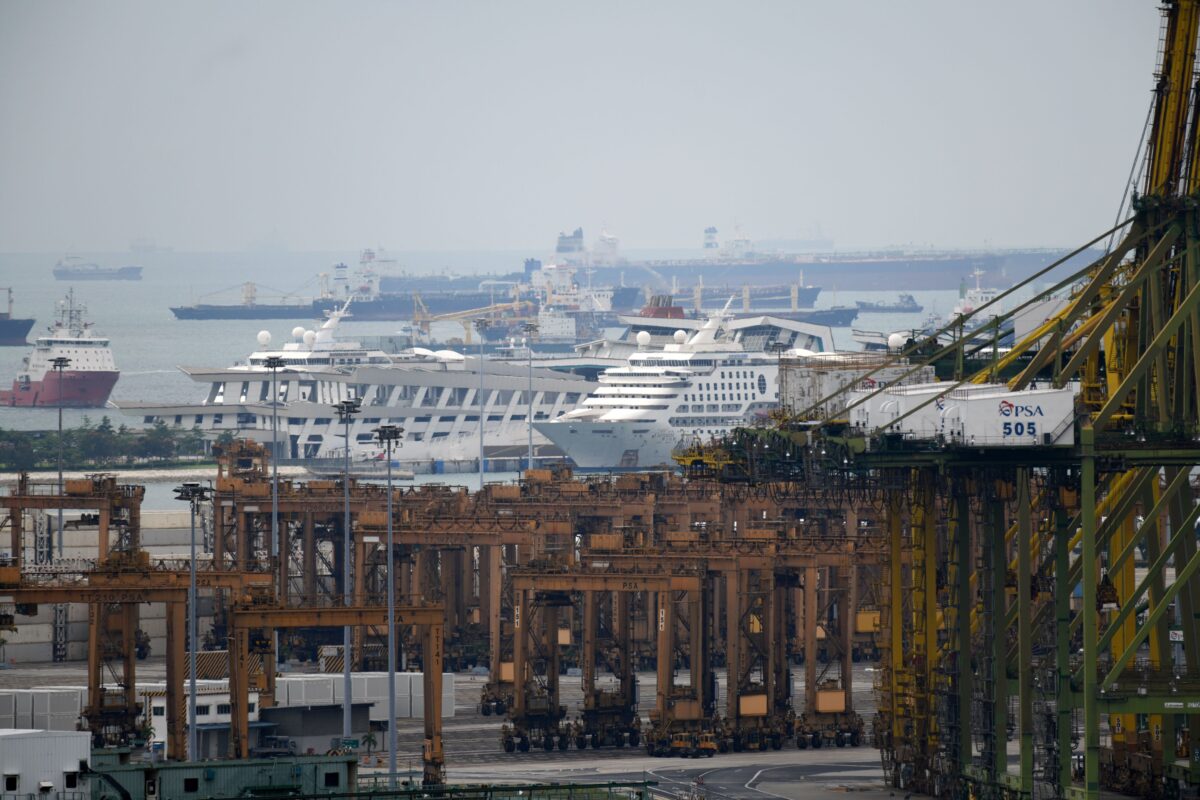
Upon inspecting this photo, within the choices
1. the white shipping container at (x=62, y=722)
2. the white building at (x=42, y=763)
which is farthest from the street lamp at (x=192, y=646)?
the white building at (x=42, y=763)

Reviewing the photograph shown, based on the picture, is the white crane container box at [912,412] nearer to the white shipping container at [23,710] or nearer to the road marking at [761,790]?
the road marking at [761,790]

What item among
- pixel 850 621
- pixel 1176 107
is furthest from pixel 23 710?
pixel 1176 107

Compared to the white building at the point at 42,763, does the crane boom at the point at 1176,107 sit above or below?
above

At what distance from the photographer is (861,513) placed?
126m

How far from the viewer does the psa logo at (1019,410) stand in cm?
6656

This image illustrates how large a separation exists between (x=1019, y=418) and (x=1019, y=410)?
0.22 meters

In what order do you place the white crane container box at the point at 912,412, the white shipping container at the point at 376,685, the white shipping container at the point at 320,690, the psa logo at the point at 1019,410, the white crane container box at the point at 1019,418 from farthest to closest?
the white shipping container at the point at 376,685, the white shipping container at the point at 320,690, the white crane container box at the point at 912,412, the psa logo at the point at 1019,410, the white crane container box at the point at 1019,418

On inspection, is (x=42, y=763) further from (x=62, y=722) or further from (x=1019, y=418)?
(x=62, y=722)

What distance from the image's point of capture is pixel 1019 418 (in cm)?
6694

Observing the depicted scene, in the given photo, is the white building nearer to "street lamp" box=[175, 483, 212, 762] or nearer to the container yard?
the container yard

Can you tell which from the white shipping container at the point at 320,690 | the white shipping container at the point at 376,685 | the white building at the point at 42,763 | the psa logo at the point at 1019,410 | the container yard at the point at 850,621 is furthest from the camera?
the white shipping container at the point at 376,685

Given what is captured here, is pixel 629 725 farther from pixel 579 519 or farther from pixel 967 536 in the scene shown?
pixel 579 519

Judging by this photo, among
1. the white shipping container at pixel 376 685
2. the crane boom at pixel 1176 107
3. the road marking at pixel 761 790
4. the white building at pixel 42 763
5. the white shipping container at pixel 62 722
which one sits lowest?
the road marking at pixel 761 790

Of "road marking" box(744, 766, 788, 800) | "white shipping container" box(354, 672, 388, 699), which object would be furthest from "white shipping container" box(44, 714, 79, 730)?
"road marking" box(744, 766, 788, 800)
